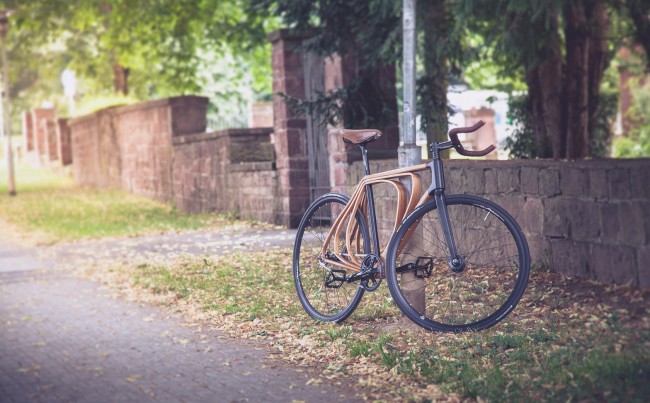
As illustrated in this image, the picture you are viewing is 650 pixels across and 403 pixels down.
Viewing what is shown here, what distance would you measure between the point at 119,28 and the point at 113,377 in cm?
2017

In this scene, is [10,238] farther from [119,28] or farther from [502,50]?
[119,28]

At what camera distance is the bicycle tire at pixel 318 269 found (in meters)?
7.55

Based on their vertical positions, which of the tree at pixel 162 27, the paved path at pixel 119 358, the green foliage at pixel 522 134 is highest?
the tree at pixel 162 27

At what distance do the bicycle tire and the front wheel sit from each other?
58 cm

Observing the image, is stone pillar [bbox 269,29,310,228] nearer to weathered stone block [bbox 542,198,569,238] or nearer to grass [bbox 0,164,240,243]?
grass [bbox 0,164,240,243]

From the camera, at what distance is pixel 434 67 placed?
13.0 m

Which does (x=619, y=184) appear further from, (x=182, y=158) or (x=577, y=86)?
(x=182, y=158)

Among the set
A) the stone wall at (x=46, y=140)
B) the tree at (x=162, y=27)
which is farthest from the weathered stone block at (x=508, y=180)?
the stone wall at (x=46, y=140)

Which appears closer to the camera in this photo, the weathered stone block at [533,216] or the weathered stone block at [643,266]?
the weathered stone block at [643,266]

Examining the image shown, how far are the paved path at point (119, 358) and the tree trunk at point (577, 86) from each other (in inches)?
294

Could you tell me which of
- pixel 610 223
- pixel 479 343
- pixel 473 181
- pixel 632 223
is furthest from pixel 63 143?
pixel 479 343

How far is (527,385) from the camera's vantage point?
17.4 feet

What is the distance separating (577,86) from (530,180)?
695cm

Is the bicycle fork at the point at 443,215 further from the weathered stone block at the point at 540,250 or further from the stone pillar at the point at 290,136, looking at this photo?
the stone pillar at the point at 290,136
